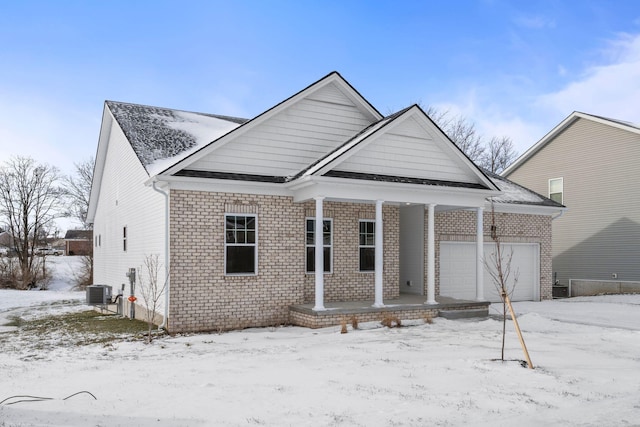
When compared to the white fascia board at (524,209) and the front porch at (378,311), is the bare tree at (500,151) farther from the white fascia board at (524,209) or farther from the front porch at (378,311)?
the front porch at (378,311)

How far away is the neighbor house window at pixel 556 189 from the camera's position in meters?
25.3

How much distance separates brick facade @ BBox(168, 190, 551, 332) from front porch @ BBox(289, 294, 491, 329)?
567 millimetres

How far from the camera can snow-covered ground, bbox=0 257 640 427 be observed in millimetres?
6117

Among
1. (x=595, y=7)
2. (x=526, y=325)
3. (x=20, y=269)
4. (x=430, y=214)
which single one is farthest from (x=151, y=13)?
(x=20, y=269)

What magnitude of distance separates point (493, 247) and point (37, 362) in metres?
14.5

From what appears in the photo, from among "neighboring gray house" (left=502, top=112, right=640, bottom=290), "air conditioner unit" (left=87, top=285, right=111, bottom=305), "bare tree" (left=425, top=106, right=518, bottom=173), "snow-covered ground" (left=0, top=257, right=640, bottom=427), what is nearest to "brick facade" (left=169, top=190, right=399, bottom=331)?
"snow-covered ground" (left=0, top=257, right=640, bottom=427)

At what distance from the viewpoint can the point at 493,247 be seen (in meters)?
18.6

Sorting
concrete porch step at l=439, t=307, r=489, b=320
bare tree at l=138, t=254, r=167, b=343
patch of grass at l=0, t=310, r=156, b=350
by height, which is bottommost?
patch of grass at l=0, t=310, r=156, b=350

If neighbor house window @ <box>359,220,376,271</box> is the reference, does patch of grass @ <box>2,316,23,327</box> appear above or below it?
below

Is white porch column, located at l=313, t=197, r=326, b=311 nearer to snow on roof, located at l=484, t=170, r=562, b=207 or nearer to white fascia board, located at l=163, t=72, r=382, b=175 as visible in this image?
white fascia board, located at l=163, t=72, r=382, b=175

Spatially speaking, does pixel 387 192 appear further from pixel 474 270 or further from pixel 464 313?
pixel 474 270

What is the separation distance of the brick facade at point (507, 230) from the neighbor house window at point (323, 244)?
4.47 meters

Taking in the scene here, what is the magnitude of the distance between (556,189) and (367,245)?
14703mm

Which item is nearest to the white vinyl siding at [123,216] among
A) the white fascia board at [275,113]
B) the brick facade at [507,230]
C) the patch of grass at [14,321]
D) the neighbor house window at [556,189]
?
the white fascia board at [275,113]
